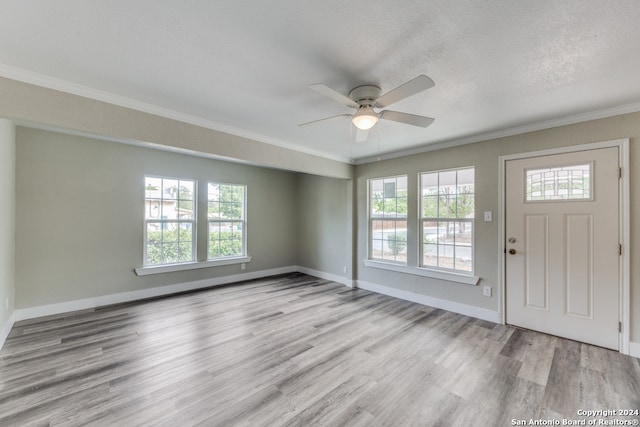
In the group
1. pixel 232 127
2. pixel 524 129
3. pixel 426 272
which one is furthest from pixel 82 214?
pixel 524 129

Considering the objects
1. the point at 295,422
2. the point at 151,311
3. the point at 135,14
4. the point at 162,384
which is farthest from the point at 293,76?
the point at 151,311

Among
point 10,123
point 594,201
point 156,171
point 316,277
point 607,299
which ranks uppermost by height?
point 10,123

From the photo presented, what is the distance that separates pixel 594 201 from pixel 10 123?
257 inches

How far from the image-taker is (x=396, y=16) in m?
A: 1.48

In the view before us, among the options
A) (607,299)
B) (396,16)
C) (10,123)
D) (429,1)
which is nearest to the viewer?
(429,1)

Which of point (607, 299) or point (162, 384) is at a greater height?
point (607, 299)

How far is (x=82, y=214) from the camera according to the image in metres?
3.85

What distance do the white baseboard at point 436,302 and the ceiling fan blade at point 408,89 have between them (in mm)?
3098

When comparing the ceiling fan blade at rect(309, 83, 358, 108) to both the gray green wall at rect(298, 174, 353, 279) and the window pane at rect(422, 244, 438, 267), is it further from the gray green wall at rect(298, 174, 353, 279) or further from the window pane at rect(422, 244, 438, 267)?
the gray green wall at rect(298, 174, 353, 279)

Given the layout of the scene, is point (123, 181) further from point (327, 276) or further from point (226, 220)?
point (327, 276)

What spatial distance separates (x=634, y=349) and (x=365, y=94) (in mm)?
3579

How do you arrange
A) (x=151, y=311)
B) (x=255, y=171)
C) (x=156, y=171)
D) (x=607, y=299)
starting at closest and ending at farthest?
(x=607, y=299), (x=151, y=311), (x=156, y=171), (x=255, y=171)

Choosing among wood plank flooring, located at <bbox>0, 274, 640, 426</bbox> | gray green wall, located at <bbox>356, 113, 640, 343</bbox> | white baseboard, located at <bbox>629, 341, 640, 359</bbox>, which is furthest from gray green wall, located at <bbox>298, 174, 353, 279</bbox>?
white baseboard, located at <bbox>629, 341, 640, 359</bbox>

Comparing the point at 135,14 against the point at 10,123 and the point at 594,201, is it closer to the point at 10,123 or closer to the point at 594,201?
the point at 10,123
